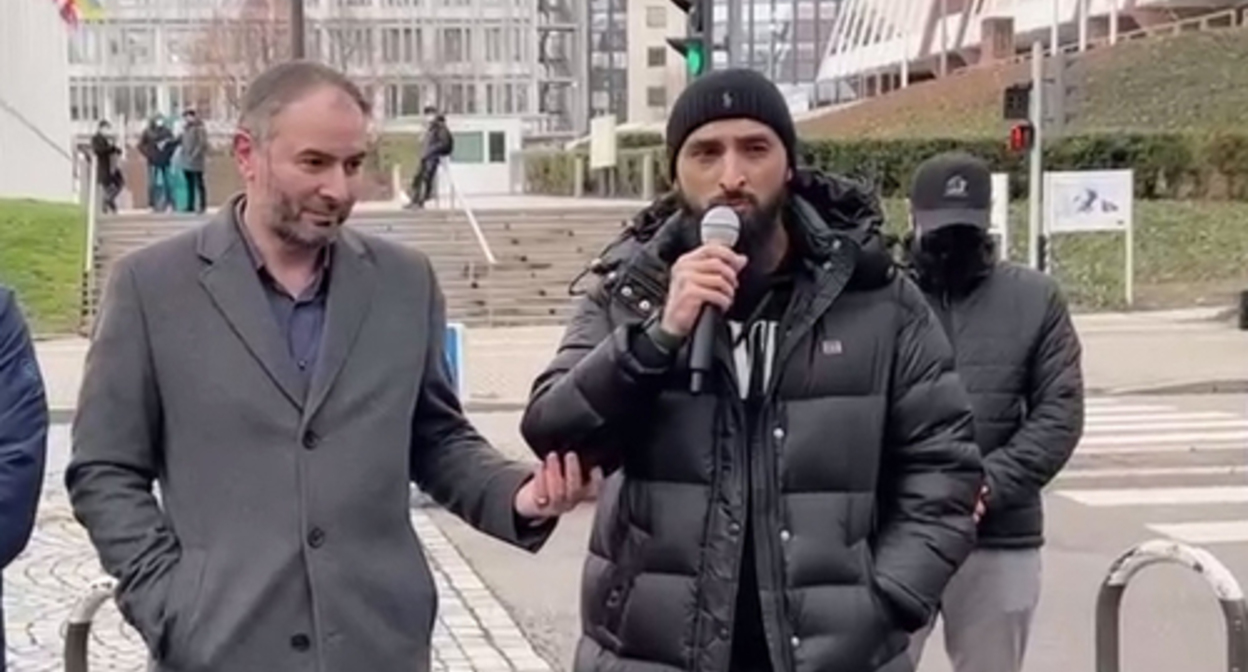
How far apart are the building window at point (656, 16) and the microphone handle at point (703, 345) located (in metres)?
121

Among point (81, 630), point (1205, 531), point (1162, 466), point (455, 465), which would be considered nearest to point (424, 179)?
point (1162, 466)

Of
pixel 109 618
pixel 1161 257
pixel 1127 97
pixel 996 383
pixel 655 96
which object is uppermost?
pixel 655 96

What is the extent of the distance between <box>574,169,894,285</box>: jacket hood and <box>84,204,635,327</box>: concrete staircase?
84.9 ft

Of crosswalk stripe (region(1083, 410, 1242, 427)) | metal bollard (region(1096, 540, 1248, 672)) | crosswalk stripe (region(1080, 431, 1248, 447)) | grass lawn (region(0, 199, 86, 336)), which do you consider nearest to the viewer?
metal bollard (region(1096, 540, 1248, 672))

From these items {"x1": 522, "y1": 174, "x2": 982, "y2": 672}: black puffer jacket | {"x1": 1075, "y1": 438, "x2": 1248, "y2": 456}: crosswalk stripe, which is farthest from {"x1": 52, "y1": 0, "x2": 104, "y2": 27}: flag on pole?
{"x1": 522, "y1": 174, "x2": 982, "y2": 672}: black puffer jacket

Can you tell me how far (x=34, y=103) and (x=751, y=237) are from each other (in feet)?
164

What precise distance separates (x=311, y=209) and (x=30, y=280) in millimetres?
28738

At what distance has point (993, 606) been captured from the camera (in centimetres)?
524

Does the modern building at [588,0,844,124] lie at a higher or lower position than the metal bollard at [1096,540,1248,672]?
higher

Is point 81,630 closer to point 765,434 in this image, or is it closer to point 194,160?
point 765,434

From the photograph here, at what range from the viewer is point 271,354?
10.8 ft

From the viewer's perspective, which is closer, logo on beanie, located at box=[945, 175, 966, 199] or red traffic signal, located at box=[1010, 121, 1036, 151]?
logo on beanie, located at box=[945, 175, 966, 199]

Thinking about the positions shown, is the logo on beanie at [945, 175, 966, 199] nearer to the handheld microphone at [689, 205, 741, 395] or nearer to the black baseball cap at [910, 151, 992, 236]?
the black baseball cap at [910, 151, 992, 236]

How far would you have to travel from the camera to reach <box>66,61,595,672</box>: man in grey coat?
3270 mm
